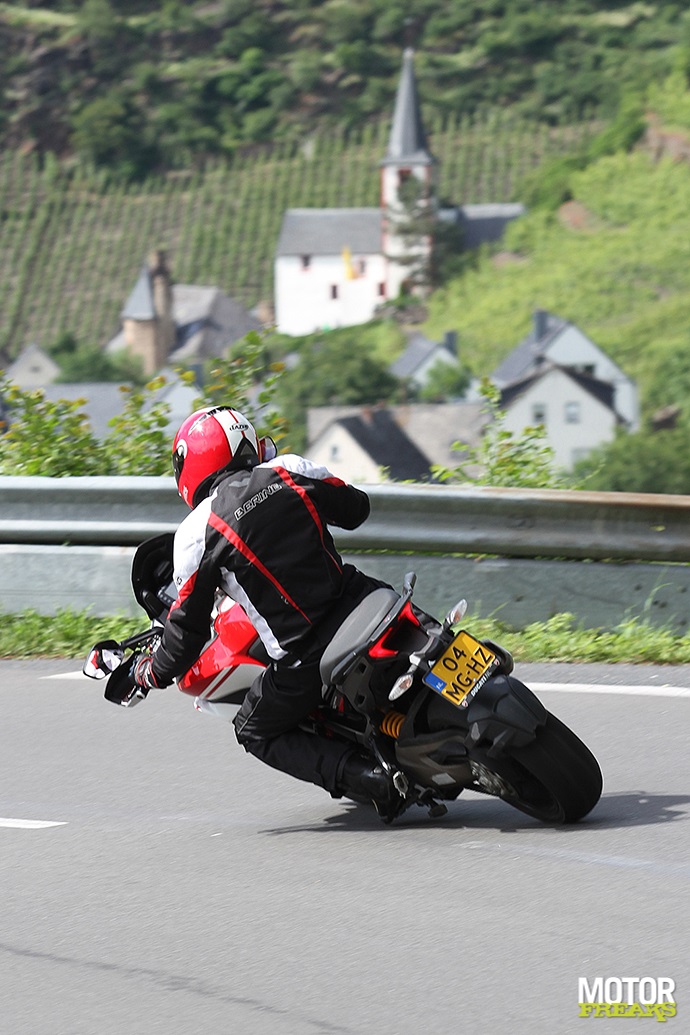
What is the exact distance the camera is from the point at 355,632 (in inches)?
181

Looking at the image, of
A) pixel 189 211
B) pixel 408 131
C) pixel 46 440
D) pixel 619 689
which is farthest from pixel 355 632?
pixel 408 131

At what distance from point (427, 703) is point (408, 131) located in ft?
526

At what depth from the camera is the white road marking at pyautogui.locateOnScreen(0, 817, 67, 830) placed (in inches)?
199

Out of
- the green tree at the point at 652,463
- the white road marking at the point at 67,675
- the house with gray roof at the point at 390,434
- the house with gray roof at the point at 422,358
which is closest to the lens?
the white road marking at the point at 67,675

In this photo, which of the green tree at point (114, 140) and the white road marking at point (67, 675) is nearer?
the white road marking at point (67, 675)

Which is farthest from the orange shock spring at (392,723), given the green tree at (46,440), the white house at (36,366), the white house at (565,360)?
the white house at (36,366)

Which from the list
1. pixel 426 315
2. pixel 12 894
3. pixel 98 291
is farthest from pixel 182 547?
pixel 98 291

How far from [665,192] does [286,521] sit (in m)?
132

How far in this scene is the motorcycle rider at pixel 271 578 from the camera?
15.3 feet

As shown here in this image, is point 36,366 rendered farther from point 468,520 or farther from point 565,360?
point 468,520

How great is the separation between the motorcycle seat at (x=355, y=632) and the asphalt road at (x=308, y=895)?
566mm

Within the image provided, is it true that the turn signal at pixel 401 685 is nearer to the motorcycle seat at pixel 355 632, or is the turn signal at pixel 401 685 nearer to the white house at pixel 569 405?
the motorcycle seat at pixel 355 632

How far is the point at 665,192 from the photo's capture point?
131125mm

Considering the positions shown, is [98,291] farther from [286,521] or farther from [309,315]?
[286,521]
